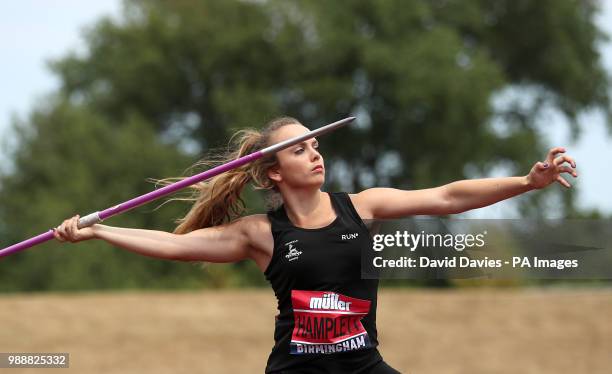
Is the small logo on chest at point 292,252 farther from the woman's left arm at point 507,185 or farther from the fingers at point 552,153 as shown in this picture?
the fingers at point 552,153

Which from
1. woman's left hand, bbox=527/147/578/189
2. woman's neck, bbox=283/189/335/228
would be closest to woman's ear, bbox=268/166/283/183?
woman's neck, bbox=283/189/335/228

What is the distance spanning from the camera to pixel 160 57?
37.4 m

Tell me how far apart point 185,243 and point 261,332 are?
1047 cm

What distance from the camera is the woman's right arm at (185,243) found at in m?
5.73

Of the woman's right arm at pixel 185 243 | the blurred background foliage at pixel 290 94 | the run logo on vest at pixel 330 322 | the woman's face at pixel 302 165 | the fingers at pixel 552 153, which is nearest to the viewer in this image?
the fingers at pixel 552 153

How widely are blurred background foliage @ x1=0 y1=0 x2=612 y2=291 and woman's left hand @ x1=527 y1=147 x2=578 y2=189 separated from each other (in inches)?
994

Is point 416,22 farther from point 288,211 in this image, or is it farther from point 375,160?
point 288,211

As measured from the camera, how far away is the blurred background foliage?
33.0m

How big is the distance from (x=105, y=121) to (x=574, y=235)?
100 feet

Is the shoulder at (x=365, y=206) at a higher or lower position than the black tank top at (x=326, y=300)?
higher

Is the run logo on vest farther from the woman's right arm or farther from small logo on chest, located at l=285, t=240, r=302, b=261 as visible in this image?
the woman's right arm

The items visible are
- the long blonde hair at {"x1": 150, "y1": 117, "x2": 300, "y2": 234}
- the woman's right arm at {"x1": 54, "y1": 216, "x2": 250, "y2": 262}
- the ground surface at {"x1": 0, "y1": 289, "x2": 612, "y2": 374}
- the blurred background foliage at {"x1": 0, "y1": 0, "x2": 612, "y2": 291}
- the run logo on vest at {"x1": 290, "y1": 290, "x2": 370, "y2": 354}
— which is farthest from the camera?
the blurred background foliage at {"x1": 0, "y1": 0, "x2": 612, "y2": 291}

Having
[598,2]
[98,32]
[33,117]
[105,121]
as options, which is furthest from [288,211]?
[598,2]

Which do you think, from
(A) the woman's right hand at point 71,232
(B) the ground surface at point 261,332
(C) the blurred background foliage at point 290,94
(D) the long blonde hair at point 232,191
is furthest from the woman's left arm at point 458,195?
(C) the blurred background foliage at point 290,94
